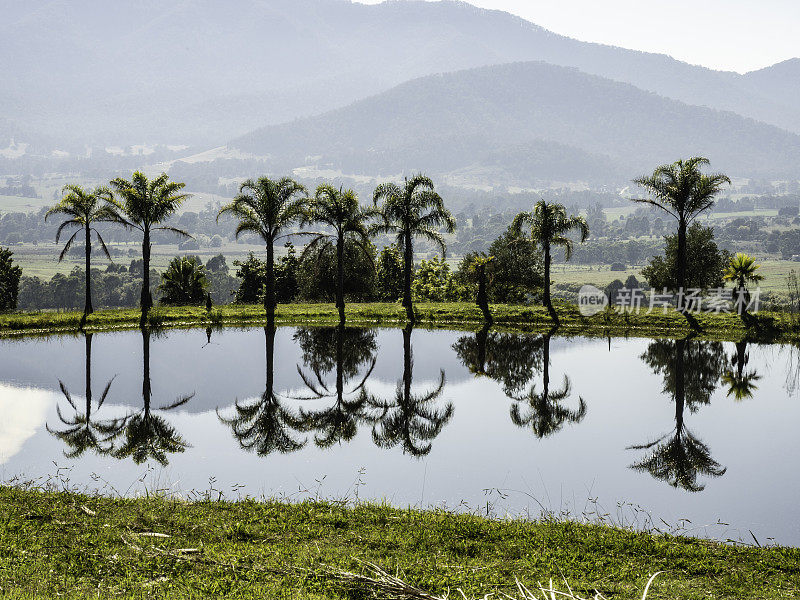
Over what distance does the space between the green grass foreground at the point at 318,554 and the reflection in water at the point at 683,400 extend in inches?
143

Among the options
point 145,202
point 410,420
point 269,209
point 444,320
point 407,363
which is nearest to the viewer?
point 410,420

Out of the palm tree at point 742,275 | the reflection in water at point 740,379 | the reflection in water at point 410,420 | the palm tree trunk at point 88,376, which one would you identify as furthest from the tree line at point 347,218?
the reflection in water at point 410,420

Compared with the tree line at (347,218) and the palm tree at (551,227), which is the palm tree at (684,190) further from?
the palm tree at (551,227)

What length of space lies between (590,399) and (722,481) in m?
6.82

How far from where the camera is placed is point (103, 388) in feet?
68.7

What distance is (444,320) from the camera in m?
37.8

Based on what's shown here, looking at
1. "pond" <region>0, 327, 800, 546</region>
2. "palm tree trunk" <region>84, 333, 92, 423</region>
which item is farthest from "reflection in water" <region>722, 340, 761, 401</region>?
"palm tree trunk" <region>84, 333, 92, 423</region>

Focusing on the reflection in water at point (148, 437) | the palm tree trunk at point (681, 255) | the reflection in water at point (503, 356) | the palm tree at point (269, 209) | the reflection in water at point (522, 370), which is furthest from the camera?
the palm tree at point (269, 209)

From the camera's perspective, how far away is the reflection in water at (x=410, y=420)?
15.9 m

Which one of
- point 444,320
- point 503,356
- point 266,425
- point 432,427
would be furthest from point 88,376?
point 444,320

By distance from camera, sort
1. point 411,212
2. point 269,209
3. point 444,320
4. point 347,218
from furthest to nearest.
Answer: point 411,212 → point 347,218 → point 269,209 → point 444,320

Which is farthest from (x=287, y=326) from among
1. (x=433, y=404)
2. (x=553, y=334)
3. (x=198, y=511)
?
(x=198, y=511)

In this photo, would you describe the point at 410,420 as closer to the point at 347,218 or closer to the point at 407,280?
the point at 407,280

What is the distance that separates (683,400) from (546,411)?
164 inches
